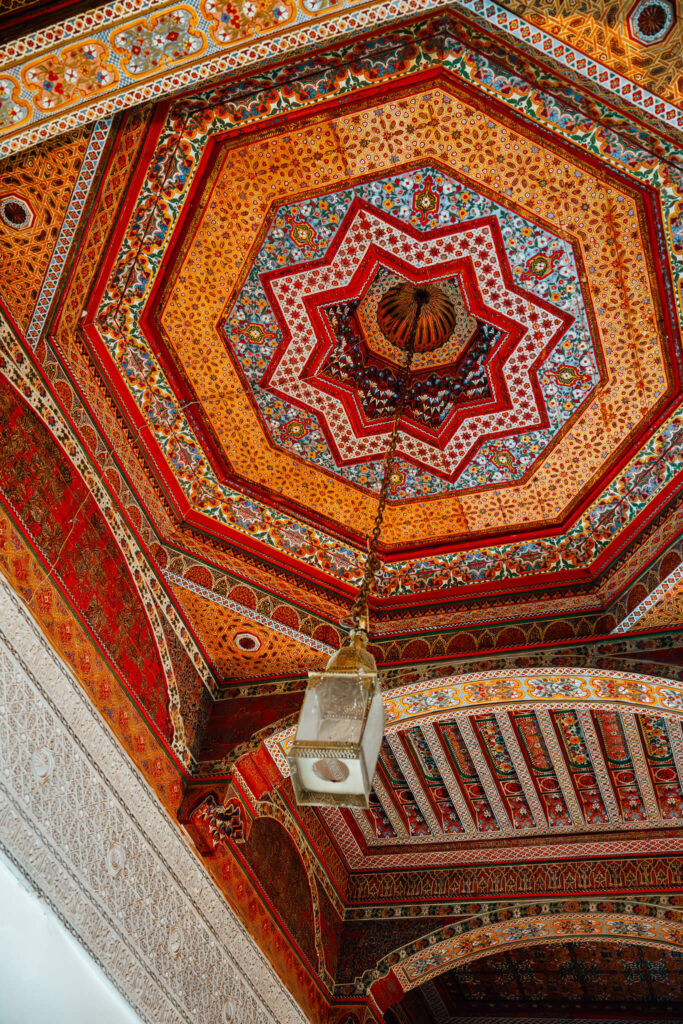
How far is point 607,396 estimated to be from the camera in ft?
14.0

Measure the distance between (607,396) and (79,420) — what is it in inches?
97.0

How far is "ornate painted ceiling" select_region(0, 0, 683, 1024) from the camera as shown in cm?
342

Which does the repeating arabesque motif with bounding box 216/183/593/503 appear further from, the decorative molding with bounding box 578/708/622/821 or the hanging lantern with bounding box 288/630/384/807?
the hanging lantern with bounding box 288/630/384/807

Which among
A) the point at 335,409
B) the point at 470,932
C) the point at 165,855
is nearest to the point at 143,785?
the point at 165,855

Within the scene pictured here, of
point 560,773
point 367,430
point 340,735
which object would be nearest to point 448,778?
point 560,773

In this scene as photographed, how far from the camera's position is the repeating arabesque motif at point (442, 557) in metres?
3.51

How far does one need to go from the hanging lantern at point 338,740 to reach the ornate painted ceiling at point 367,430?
1632 mm

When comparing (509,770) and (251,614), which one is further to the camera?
(509,770)

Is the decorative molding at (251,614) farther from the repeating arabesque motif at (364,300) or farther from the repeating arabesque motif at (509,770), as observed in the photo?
the repeating arabesque motif at (364,300)

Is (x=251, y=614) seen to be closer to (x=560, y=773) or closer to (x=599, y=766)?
(x=560, y=773)

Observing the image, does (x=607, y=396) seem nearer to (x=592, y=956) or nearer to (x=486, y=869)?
(x=486, y=869)

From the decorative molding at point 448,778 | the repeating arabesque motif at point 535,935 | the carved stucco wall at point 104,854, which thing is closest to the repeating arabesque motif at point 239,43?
the carved stucco wall at point 104,854

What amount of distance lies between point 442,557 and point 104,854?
222cm

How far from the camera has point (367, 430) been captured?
15.4ft
